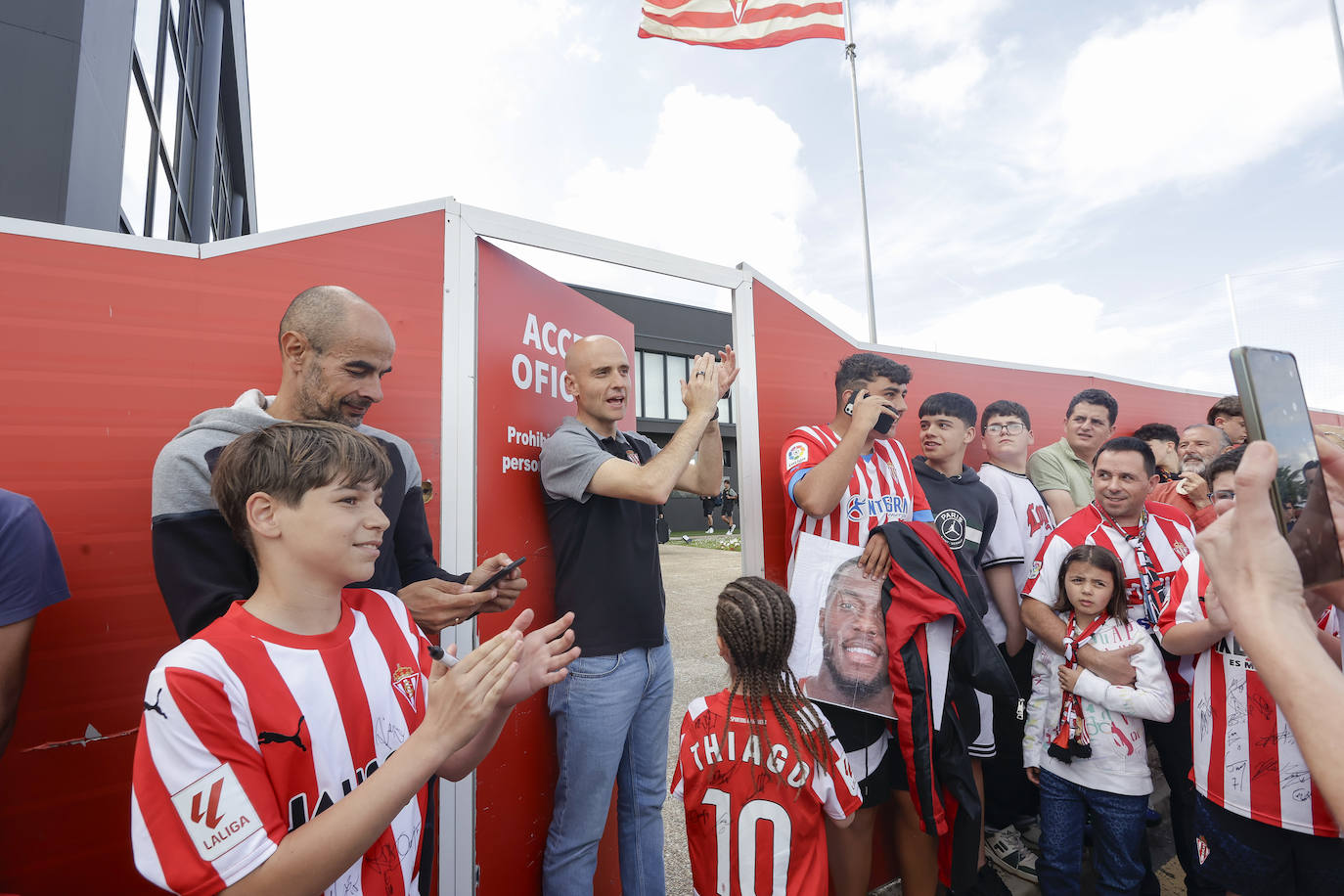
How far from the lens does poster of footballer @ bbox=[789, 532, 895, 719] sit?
227 centimetres

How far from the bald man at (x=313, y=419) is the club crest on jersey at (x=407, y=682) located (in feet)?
0.94

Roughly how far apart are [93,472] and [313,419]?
63 centimetres

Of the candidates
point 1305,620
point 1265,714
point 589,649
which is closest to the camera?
point 1305,620

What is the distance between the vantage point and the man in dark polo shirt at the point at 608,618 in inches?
81.2

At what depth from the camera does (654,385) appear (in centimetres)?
2147

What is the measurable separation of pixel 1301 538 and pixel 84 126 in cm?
484

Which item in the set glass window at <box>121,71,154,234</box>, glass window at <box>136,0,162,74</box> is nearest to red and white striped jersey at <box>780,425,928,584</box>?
glass window at <box>121,71,154,234</box>

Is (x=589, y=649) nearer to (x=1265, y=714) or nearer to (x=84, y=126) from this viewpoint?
(x=1265, y=714)

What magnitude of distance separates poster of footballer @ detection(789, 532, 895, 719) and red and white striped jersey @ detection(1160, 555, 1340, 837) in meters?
0.98

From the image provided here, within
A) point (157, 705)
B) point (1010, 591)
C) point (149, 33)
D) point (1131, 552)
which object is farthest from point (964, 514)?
point (149, 33)

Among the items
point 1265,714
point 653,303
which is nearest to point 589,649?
point 1265,714

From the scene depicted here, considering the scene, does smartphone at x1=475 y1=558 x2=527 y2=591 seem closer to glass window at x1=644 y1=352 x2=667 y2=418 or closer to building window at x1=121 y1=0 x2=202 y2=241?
building window at x1=121 y1=0 x2=202 y2=241

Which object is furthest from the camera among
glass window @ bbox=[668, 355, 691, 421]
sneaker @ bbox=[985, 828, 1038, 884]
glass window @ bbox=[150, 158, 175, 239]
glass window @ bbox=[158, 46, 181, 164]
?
glass window @ bbox=[668, 355, 691, 421]

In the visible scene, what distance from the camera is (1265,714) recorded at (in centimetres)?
189
